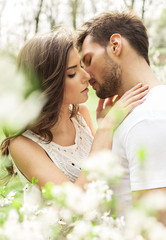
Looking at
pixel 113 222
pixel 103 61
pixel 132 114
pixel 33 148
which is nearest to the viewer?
pixel 113 222

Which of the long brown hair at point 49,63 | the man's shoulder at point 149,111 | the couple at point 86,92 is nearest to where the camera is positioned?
the man's shoulder at point 149,111

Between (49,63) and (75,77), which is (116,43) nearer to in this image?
(75,77)

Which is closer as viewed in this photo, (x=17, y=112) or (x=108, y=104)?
(x=17, y=112)

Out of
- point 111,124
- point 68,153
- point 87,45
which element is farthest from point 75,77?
point 68,153

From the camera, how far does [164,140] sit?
1.93 metres

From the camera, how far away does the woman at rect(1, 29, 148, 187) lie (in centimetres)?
231

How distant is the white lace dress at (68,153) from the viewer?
2561 mm

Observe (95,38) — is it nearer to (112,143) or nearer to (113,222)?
(112,143)

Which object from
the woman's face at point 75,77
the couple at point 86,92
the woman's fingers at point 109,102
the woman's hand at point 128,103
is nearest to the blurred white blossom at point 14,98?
the couple at point 86,92

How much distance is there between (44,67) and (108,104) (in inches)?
35.0

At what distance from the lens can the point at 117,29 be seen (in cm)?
269

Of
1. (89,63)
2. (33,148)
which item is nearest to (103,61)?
(89,63)

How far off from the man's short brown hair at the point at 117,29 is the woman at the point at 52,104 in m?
0.25

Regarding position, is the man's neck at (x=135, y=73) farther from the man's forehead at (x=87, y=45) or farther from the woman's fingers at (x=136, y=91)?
the man's forehead at (x=87, y=45)
